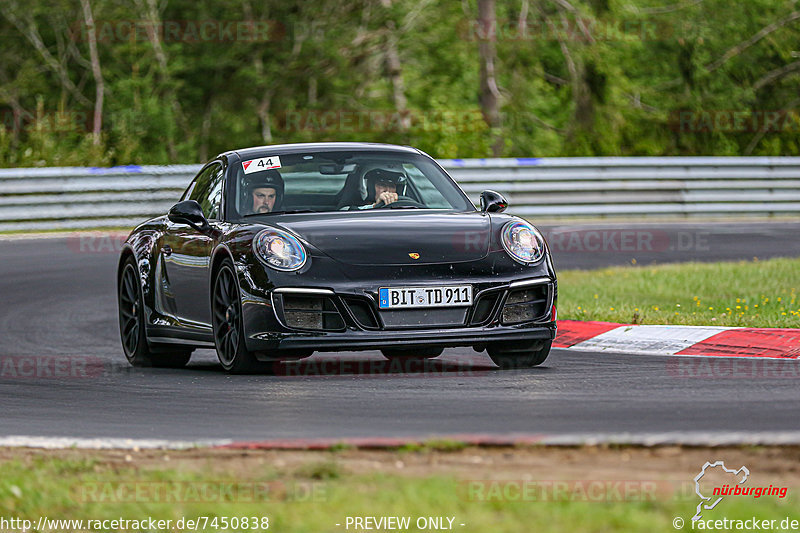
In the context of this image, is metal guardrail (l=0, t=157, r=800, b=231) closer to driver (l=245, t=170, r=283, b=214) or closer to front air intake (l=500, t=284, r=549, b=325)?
driver (l=245, t=170, r=283, b=214)

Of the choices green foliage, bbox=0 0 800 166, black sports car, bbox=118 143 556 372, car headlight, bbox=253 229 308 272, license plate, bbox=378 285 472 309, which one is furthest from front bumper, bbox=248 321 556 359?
green foliage, bbox=0 0 800 166

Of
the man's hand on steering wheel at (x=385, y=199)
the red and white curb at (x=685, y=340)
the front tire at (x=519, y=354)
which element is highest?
the man's hand on steering wheel at (x=385, y=199)

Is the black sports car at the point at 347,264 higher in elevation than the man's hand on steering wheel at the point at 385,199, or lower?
lower

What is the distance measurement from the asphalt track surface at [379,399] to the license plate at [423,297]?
42 centimetres

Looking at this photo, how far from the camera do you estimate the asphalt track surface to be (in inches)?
243

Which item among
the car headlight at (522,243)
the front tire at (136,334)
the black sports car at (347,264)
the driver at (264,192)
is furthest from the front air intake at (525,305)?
the front tire at (136,334)

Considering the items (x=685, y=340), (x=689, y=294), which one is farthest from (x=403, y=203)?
(x=689, y=294)

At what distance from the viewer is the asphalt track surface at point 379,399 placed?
6176 millimetres

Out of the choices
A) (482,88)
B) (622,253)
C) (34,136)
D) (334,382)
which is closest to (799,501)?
(334,382)

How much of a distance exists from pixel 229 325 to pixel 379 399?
164cm

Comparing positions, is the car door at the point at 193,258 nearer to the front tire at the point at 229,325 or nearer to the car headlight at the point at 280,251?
the front tire at the point at 229,325

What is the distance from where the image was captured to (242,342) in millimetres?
8375

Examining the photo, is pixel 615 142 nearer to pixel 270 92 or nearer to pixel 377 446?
pixel 270 92

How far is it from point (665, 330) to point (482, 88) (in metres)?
21.5
